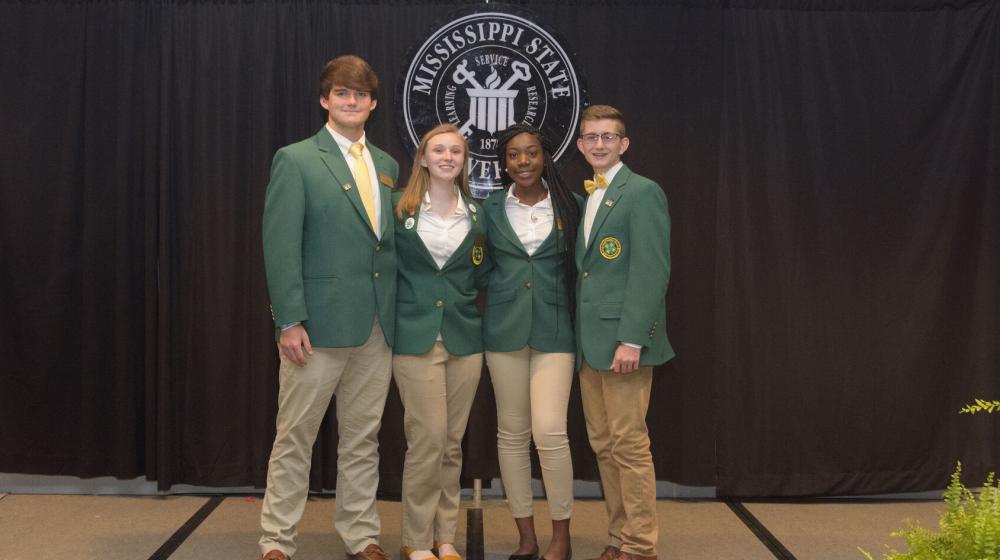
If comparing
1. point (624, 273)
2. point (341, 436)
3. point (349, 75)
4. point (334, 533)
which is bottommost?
point (334, 533)

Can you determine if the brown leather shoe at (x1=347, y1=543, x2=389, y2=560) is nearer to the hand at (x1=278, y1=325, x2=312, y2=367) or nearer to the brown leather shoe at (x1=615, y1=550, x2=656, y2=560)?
the hand at (x1=278, y1=325, x2=312, y2=367)

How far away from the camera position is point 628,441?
315 cm

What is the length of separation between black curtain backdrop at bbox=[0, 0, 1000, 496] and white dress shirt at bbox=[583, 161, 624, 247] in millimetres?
782

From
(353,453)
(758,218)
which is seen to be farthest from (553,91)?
(353,453)

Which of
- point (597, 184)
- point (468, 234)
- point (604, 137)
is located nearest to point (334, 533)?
point (468, 234)

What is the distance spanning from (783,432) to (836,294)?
64cm

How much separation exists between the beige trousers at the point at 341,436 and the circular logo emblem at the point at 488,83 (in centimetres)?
119

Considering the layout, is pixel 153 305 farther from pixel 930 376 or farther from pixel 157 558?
pixel 930 376

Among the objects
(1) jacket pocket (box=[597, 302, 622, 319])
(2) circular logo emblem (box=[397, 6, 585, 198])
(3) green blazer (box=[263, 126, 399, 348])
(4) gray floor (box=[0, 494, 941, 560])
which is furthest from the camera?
(2) circular logo emblem (box=[397, 6, 585, 198])

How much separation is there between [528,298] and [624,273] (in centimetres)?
33

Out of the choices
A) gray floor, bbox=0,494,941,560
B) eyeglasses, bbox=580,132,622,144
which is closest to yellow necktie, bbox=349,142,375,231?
eyeglasses, bbox=580,132,622,144

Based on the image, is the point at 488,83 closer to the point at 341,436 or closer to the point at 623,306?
the point at 623,306

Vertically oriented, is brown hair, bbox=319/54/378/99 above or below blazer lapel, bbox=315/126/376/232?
above

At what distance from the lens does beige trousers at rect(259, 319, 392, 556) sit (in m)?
3.09
